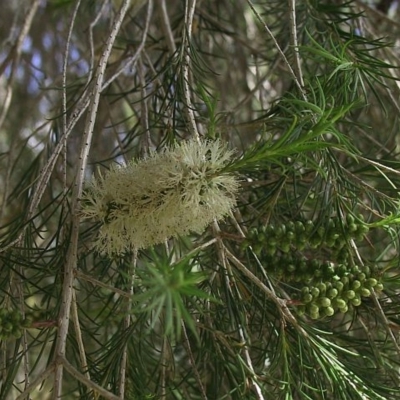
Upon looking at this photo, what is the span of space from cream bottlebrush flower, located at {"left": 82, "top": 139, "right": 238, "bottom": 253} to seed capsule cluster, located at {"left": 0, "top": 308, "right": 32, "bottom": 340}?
127 mm

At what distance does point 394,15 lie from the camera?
1837mm

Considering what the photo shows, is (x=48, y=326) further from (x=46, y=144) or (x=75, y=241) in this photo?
(x=46, y=144)

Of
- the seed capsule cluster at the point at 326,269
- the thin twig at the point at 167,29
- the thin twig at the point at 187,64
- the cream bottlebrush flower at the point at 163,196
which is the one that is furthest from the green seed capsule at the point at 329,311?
the thin twig at the point at 167,29

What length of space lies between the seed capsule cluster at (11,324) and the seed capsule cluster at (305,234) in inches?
10.4

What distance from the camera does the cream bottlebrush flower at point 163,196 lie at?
0.69m

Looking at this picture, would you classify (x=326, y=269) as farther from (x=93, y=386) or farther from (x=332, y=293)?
(x=93, y=386)

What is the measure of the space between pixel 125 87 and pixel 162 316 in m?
0.76

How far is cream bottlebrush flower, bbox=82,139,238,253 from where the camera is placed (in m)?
0.69

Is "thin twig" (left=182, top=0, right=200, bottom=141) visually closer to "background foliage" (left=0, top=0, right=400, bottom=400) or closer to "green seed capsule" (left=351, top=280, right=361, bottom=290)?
"background foliage" (left=0, top=0, right=400, bottom=400)

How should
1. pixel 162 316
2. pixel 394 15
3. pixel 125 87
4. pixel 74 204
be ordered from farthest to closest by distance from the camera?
pixel 394 15 < pixel 125 87 < pixel 162 316 < pixel 74 204

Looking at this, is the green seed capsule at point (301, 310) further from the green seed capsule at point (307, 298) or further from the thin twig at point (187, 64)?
the thin twig at point (187, 64)

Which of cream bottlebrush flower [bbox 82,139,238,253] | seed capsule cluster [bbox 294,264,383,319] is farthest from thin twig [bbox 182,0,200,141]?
seed capsule cluster [bbox 294,264,383,319]

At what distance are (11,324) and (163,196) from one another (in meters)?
0.22

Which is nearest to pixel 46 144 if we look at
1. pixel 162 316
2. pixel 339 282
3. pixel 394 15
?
pixel 162 316
